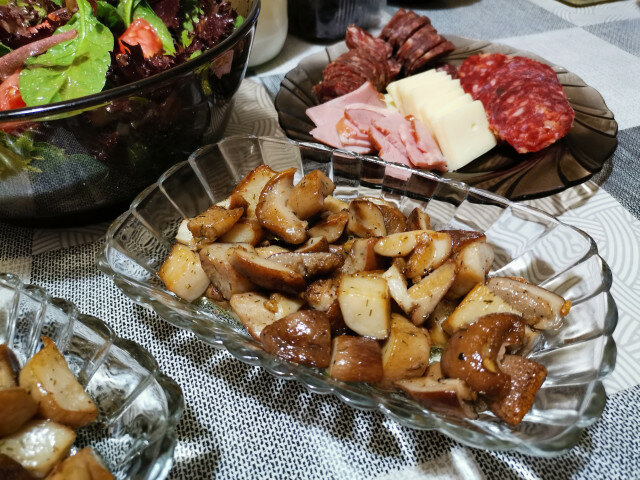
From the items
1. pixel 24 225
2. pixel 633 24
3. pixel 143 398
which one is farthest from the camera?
pixel 633 24

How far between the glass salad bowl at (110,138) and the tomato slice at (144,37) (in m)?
0.26

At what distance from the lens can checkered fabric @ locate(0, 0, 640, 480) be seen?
862mm

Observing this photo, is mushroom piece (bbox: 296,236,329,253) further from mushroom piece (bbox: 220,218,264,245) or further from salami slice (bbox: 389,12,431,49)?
salami slice (bbox: 389,12,431,49)

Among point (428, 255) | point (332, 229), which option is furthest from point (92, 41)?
point (428, 255)

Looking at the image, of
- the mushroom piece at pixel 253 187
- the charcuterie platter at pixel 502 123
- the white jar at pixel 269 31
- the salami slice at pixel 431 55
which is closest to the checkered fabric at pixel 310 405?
the charcuterie platter at pixel 502 123

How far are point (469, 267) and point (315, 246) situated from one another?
304mm

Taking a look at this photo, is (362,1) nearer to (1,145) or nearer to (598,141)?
(598,141)

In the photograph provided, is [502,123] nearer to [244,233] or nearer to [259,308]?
[244,233]

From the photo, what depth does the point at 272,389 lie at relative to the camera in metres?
0.97

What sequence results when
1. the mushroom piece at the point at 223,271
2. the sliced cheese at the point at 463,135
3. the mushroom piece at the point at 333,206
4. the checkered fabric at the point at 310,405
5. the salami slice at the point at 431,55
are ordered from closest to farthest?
the checkered fabric at the point at 310,405
the mushroom piece at the point at 223,271
the mushroom piece at the point at 333,206
the sliced cheese at the point at 463,135
the salami slice at the point at 431,55

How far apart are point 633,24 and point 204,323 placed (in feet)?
8.64

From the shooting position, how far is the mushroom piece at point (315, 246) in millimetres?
1004

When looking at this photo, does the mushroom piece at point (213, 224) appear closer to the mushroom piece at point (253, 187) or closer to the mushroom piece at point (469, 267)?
the mushroom piece at point (253, 187)

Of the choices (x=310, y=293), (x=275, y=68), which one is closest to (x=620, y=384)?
(x=310, y=293)
